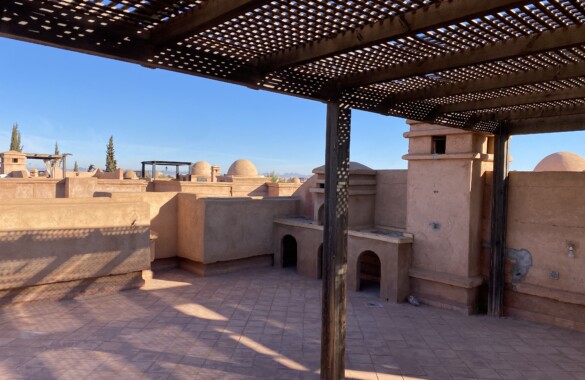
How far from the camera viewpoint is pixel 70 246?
9.66 meters

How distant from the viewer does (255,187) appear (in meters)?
22.3

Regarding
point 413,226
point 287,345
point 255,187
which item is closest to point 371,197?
point 413,226

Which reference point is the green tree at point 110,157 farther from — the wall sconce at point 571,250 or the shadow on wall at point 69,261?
the wall sconce at point 571,250

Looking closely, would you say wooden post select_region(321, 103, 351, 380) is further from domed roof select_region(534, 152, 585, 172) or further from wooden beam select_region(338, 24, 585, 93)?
domed roof select_region(534, 152, 585, 172)

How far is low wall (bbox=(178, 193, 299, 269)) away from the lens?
40.6 feet

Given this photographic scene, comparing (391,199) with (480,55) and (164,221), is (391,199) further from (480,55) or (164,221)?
(480,55)

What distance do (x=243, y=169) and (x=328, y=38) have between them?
105 feet

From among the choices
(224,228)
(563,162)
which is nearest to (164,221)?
(224,228)

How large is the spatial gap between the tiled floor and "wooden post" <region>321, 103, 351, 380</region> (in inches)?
44.2

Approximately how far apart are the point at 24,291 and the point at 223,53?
8164 mm

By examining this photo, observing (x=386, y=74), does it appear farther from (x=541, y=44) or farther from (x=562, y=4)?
(x=562, y=4)

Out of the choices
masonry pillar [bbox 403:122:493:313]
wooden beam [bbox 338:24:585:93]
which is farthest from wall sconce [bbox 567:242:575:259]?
wooden beam [bbox 338:24:585:93]

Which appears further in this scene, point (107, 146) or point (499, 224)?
point (107, 146)

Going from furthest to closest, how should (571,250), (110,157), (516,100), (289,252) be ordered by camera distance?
(110,157)
(289,252)
(571,250)
(516,100)
